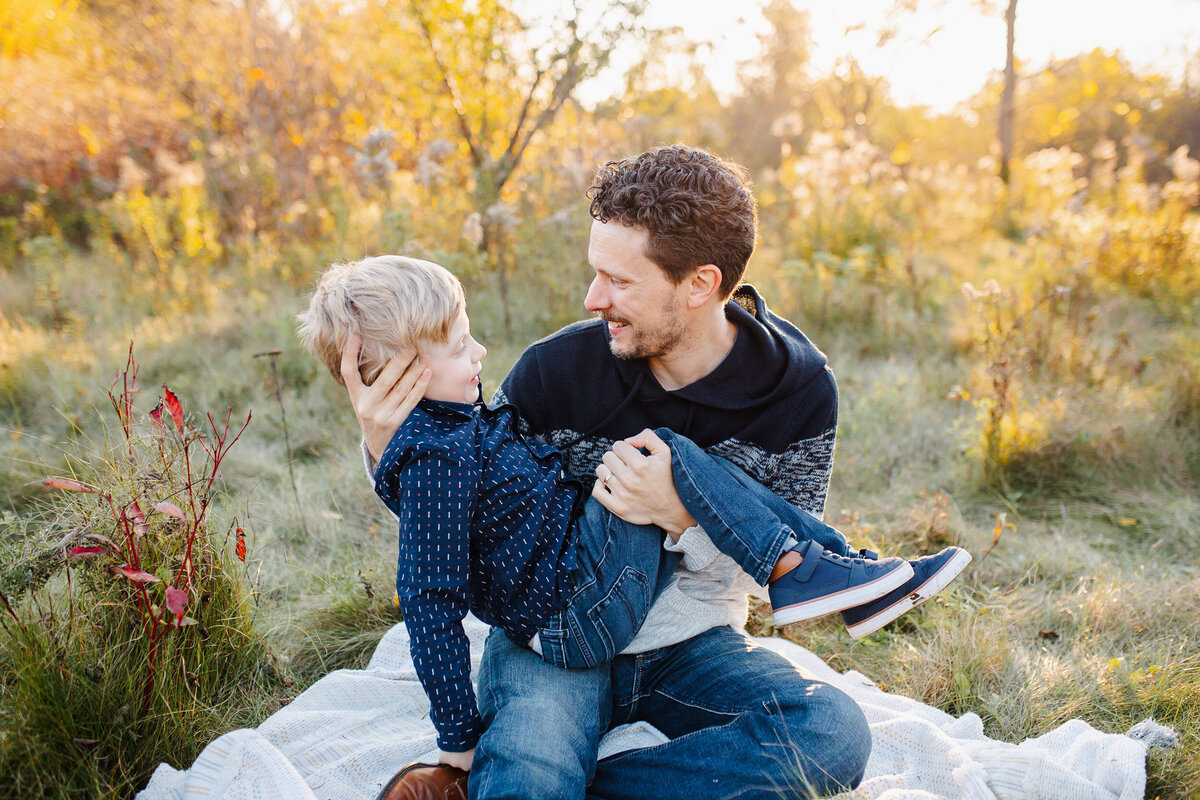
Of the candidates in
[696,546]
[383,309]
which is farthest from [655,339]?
[383,309]

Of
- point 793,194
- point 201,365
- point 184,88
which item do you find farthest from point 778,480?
point 184,88

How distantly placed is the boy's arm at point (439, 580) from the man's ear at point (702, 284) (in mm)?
963

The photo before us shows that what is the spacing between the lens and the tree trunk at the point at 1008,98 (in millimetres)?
10992

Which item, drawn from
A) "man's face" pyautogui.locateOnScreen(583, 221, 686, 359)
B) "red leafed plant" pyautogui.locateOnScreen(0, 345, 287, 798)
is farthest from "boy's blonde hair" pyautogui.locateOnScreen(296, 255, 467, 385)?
"man's face" pyautogui.locateOnScreen(583, 221, 686, 359)

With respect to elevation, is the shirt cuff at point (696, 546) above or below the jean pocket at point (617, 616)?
above

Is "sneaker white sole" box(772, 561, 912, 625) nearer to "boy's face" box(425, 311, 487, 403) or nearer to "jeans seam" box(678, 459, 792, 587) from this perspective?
"jeans seam" box(678, 459, 792, 587)

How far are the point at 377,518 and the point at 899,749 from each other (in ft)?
7.95

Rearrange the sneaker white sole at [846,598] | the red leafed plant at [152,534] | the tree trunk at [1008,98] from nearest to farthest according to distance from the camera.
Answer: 1. the red leafed plant at [152,534]
2. the sneaker white sole at [846,598]
3. the tree trunk at [1008,98]

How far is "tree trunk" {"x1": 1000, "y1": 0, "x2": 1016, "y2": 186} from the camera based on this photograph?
36.1ft

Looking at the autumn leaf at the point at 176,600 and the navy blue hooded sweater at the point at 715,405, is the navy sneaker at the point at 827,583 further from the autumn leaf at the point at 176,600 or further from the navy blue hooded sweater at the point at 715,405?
the autumn leaf at the point at 176,600

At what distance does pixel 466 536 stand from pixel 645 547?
53cm

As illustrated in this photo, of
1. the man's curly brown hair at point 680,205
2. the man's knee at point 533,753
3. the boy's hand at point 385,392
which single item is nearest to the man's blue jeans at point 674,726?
the man's knee at point 533,753

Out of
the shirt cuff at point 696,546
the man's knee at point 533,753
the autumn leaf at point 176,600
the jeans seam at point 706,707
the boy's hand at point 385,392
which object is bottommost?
the jeans seam at point 706,707

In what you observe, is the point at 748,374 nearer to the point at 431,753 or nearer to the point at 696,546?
the point at 696,546
